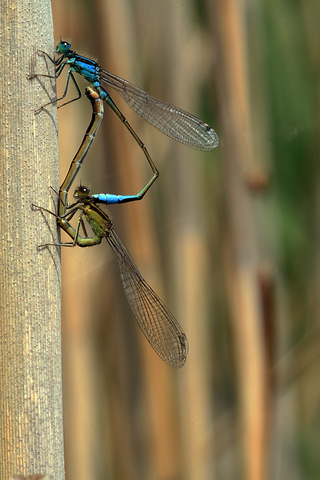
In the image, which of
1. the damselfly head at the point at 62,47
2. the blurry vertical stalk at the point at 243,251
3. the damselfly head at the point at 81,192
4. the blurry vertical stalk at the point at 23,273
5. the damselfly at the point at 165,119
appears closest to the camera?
the blurry vertical stalk at the point at 23,273

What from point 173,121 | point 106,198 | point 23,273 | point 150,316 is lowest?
point 150,316

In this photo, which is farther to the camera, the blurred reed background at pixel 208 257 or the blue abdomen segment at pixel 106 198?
the blurred reed background at pixel 208 257

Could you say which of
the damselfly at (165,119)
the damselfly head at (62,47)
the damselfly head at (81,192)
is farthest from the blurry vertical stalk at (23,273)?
the damselfly at (165,119)

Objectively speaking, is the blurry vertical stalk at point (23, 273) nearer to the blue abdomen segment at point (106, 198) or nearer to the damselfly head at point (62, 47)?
the damselfly head at point (62, 47)


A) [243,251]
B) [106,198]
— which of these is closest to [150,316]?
[106,198]

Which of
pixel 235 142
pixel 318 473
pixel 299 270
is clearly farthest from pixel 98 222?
pixel 318 473

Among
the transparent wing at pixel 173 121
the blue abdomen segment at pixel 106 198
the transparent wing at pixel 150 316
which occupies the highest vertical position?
the transparent wing at pixel 173 121

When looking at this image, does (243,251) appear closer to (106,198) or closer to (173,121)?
(173,121)

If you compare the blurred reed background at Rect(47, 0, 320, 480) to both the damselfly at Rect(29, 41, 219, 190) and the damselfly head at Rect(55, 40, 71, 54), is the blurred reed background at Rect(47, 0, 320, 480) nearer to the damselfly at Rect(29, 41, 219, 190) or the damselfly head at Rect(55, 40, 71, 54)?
the damselfly at Rect(29, 41, 219, 190)
